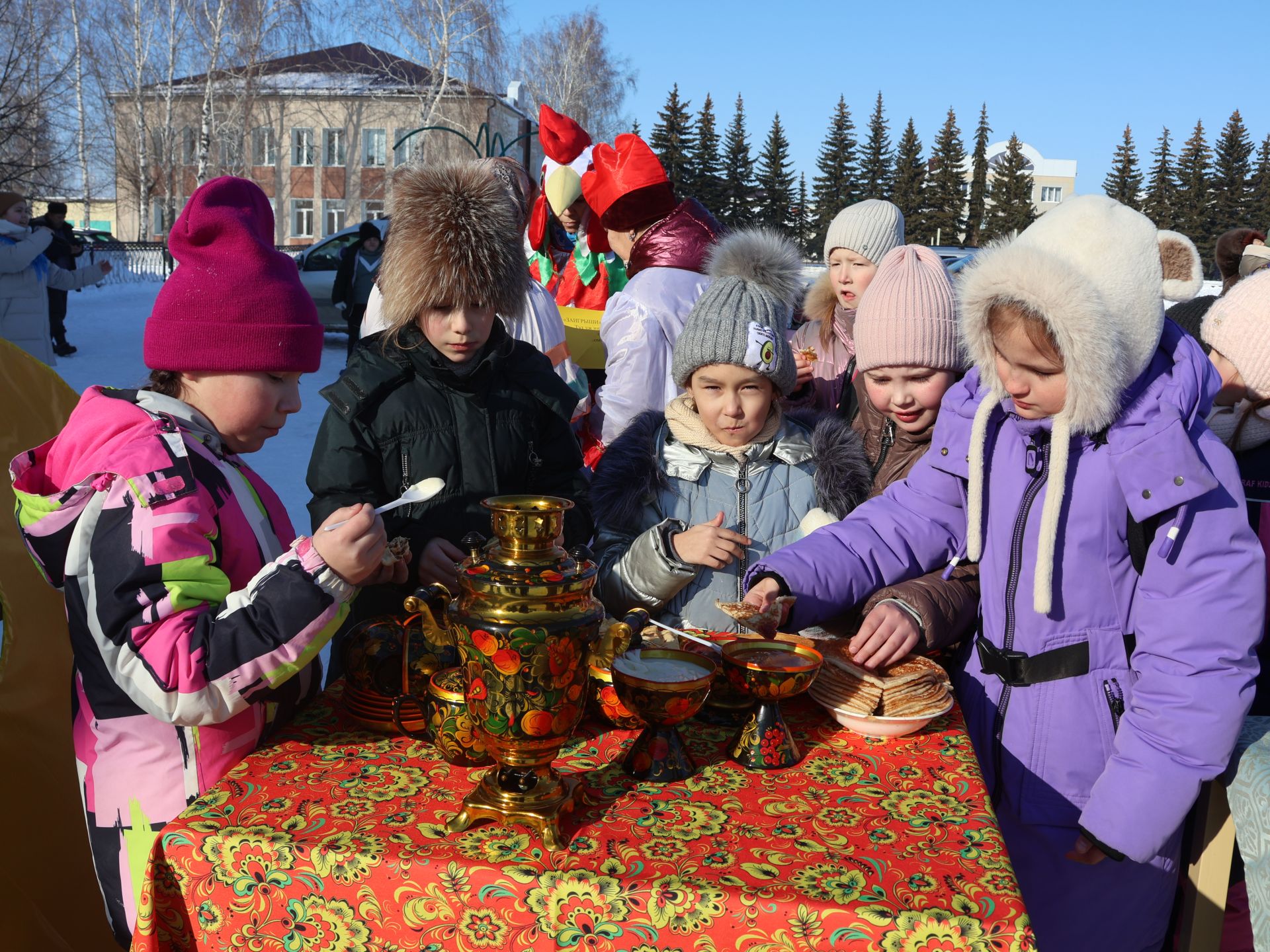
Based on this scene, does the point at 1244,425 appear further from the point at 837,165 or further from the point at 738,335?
the point at 837,165

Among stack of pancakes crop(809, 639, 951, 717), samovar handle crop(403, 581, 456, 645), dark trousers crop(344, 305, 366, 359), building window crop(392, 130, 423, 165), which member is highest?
building window crop(392, 130, 423, 165)

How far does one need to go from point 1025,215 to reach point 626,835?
143 feet

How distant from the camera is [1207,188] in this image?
39406mm

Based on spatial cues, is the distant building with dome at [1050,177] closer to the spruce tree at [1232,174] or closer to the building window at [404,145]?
the spruce tree at [1232,174]

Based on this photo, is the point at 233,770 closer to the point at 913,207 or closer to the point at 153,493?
the point at 153,493

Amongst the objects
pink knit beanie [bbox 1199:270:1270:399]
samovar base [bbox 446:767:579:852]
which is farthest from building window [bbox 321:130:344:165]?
samovar base [bbox 446:767:579:852]

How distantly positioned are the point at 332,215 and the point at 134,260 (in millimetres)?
17134

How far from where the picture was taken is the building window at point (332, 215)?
40531mm

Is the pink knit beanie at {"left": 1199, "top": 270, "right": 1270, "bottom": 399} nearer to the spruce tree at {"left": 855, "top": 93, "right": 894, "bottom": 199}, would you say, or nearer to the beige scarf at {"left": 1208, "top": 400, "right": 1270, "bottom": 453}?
the beige scarf at {"left": 1208, "top": 400, "right": 1270, "bottom": 453}

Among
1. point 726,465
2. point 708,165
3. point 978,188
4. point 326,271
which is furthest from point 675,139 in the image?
point 726,465

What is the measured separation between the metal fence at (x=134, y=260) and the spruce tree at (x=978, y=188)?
28.6 metres

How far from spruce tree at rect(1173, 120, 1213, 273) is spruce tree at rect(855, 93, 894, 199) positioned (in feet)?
39.0

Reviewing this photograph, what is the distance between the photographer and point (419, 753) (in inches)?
59.6

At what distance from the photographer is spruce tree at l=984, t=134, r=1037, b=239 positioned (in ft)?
132
